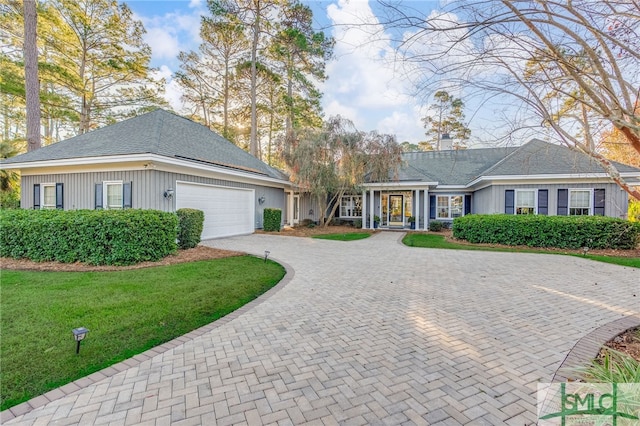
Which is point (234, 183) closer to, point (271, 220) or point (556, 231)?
point (271, 220)

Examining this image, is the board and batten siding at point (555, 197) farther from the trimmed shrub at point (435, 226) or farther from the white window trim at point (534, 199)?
the trimmed shrub at point (435, 226)

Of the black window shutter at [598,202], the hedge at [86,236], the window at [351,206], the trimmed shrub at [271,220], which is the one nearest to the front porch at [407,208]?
the window at [351,206]

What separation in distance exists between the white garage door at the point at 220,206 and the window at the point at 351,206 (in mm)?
8223

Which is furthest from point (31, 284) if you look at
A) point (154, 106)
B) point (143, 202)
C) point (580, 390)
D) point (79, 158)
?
point (154, 106)

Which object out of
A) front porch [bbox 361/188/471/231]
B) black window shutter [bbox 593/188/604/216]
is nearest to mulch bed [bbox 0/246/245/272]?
front porch [bbox 361/188/471/231]

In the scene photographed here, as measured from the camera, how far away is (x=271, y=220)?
50.9 feet

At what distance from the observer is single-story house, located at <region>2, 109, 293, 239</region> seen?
32.1 feet

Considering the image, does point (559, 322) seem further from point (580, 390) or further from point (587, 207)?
point (587, 207)

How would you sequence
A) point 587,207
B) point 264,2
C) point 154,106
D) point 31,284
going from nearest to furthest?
point 31,284
point 587,207
point 264,2
point 154,106

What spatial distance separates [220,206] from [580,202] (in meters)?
16.7

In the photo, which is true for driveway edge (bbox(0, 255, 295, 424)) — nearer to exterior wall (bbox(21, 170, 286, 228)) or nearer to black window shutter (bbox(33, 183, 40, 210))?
exterior wall (bbox(21, 170, 286, 228))

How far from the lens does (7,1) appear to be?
1455 cm

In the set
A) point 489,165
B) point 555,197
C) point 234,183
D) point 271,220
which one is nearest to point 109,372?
point 234,183

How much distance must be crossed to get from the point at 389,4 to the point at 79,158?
11.3 metres
